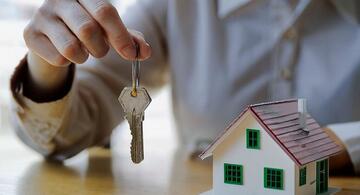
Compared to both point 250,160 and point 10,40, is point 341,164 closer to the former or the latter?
point 250,160

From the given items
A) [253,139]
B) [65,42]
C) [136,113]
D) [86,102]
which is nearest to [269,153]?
[253,139]

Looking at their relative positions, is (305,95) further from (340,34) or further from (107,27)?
(107,27)

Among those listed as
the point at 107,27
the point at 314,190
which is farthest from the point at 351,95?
the point at 107,27

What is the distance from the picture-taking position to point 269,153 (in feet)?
2.02

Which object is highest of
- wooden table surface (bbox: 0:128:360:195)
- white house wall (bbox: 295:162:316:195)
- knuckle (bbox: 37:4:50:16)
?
knuckle (bbox: 37:4:50:16)

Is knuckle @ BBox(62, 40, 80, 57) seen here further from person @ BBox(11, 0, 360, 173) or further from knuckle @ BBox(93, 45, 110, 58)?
person @ BBox(11, 0, 360, 173)

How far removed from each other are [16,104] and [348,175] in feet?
1.45

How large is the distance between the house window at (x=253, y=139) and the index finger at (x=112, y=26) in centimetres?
13

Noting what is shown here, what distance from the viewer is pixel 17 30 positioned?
1.86 metres

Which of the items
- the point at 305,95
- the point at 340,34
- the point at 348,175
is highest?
the point at 340,34

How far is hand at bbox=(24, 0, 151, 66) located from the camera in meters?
0.62

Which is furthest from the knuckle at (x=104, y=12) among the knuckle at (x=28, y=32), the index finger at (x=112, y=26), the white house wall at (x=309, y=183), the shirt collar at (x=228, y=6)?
the shirt collar at (x=228, y=6)

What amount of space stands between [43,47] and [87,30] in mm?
99

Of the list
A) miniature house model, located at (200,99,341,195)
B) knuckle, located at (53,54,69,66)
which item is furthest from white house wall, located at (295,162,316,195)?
knuckle, located at (53,54,69,66)
